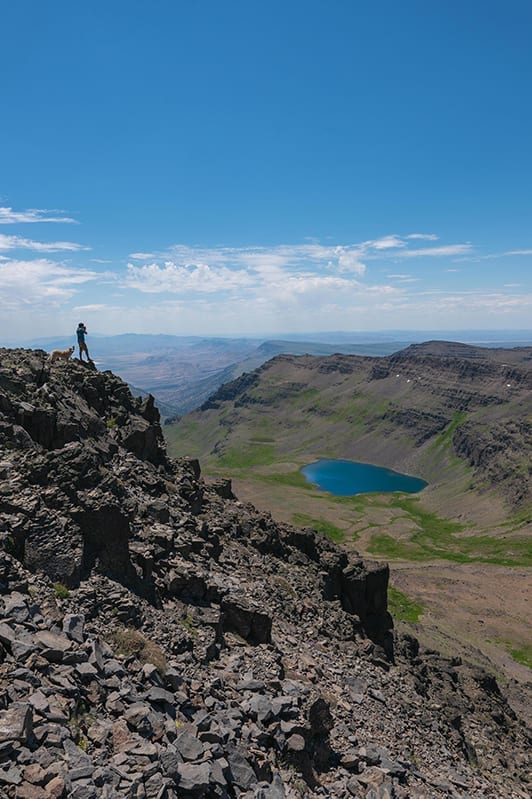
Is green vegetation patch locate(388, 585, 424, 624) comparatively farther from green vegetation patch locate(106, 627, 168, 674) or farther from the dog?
green vegetation patch locate(106, 627, 168, 674)

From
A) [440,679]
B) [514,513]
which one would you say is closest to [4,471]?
[440,679]

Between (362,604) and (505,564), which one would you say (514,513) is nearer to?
(505,564)

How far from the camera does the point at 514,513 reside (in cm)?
18850

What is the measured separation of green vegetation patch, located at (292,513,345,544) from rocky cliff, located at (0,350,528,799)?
125 metres

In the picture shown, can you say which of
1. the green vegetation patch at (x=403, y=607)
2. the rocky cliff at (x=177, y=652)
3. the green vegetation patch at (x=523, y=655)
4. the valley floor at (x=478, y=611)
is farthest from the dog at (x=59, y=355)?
the green vegetation patch at (x=523, y=655)

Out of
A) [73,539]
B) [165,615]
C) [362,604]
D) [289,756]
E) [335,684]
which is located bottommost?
[362,604]

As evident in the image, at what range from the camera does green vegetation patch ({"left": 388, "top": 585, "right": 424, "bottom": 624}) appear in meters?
83.3

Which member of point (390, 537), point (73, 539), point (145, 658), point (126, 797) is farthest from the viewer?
point (390, 537)

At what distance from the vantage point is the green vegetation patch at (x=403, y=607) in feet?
273

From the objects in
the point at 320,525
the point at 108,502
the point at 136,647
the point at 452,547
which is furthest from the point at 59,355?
the point at 452,547

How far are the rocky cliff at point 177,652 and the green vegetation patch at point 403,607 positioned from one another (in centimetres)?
3774

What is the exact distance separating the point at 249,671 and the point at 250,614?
4445 millimetres

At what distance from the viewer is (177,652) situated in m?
23.2

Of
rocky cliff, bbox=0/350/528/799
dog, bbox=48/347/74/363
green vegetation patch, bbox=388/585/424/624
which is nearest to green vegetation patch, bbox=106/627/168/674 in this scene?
rocky cliff, bbox=0/350/528/799
